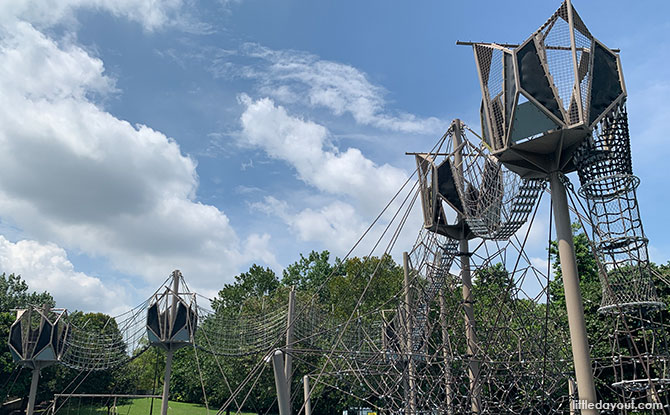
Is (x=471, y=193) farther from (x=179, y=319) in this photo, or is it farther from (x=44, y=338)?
(x=44, y=338)

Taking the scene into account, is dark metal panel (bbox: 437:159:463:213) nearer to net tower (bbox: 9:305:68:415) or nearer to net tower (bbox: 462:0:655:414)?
net tower (bbox: 462:0:655:414)

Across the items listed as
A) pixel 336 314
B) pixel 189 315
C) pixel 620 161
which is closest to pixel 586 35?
pixel 620 161

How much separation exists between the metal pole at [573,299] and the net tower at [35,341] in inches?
848

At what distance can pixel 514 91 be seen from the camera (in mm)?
10531

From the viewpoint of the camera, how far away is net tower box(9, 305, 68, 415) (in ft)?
73.9

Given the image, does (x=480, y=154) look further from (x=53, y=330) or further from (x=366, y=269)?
(x=366, y=269)

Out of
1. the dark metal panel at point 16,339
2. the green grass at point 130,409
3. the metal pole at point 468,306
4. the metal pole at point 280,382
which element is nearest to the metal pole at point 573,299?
the metal pole at point 280,382

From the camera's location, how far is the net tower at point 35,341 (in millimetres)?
22531

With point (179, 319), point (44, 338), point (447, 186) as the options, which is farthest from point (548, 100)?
point (44, 338)

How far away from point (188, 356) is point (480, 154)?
109ft

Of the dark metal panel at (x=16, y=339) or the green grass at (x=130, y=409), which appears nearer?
the dark metal panel at (x=16, y=339)

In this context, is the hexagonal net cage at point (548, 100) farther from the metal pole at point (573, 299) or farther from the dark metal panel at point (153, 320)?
the dark metal panel at point (153, 320)

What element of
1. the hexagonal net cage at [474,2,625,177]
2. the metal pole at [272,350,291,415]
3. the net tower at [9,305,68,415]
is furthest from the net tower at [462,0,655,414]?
the net tower at [9,305,68,415]

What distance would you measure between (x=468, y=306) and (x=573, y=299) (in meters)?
7.03
